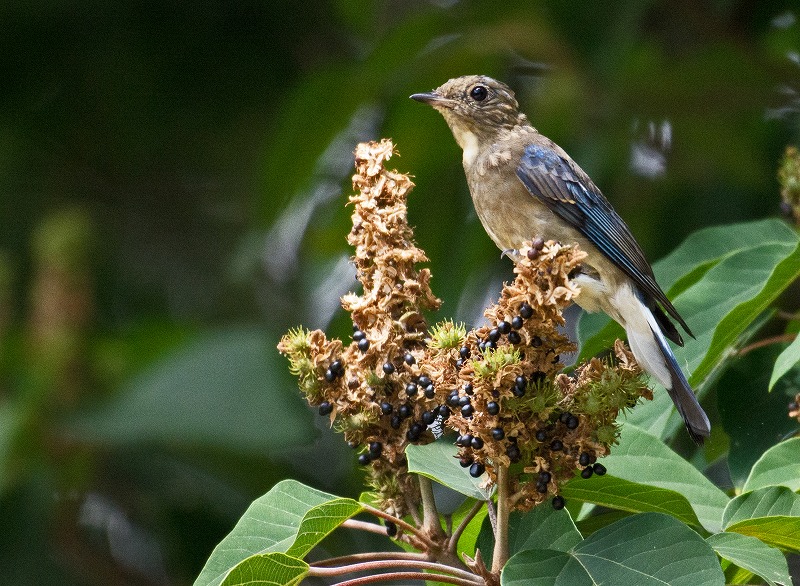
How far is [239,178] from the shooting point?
7.29m

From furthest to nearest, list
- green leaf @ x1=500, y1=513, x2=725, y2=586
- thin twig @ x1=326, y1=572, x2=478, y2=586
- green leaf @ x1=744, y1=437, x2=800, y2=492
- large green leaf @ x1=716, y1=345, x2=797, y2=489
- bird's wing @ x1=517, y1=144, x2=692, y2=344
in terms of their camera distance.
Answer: bird's wing @ x1=517, y1=144, x2=692, y2=344, large green leaf @ x1=716, y1=345, x2=797, y2=489, green leaf @ x1=744, y1=437, x2=800, y2=492, thin twig @ x1=326, y1=572, x2=478, y2=586, green leaf @ x1=500, y1=513, x2=725, y2=586

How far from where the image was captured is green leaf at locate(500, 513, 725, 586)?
2.24 m

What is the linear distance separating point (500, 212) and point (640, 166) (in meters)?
2.64

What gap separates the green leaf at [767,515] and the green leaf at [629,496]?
0.34ft

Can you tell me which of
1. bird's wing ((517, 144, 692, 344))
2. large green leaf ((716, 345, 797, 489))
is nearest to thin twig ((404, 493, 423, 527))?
large green leaf ((716, 345, 797, 489))

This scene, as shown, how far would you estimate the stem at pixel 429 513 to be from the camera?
2457mm

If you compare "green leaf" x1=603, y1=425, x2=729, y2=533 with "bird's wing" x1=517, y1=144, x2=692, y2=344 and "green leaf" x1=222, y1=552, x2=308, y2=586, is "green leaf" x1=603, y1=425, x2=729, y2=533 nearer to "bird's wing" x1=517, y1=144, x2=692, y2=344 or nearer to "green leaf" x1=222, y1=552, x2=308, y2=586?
"bird's wing" x1=517, y1=144, x2=692, y2=344

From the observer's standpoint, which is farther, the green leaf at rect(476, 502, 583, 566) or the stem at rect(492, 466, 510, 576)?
the green leaf at rect(476, 502, 583, 566)

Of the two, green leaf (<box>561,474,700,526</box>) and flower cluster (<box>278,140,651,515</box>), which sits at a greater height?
flower cluster (<box>278,140,651,515</box>)

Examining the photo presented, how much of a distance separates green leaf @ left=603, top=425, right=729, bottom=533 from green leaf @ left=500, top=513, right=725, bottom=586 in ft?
1.39

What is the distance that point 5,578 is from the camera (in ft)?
12.4

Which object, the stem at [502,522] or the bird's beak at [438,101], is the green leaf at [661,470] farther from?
the bird's beak at [438,101]

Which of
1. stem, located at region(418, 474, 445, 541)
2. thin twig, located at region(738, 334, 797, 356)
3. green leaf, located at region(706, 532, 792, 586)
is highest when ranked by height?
stem, located at region(418, 474, 445, 541)

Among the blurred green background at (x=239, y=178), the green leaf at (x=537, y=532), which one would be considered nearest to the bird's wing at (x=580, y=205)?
the blurred green background at (x=239, y=178)
